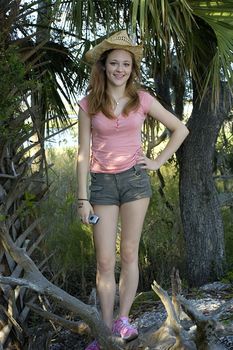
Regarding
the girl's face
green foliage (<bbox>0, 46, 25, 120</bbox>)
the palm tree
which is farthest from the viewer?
the palm tree

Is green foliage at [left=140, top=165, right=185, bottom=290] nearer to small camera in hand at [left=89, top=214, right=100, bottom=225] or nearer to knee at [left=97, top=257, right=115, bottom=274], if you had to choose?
knee at [left=97, top=257, right=115, bottom=274]

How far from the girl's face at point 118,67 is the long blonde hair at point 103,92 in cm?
5

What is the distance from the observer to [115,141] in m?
3.85

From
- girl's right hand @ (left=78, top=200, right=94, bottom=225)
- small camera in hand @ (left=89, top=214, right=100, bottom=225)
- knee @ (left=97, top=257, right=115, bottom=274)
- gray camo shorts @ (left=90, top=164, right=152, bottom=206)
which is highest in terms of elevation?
gray camo shorts @ (left=90, top=164, right=152, bottom=206)

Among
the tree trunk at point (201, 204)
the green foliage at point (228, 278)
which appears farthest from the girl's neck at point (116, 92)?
the green foliage at point (228, 278)

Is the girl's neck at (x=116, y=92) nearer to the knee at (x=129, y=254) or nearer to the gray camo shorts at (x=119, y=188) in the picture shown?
the gray camo shorts at (x=119, y=188)

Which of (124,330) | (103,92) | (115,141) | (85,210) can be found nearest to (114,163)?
(115,141)

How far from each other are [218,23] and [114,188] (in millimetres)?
2419

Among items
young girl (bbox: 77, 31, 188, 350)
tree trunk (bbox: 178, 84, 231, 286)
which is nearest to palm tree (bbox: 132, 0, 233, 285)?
tree trunk (bbox: 178, 84, 231, 286)

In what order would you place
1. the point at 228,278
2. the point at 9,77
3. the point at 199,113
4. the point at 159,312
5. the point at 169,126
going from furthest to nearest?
the point at 199,113, the point at 228,278, the point at 159,312, the point at 9,77, the point at 169,126

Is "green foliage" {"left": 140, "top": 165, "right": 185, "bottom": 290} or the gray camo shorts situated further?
"green foliage" {"left": 140, "top": 165, "right": 185, "bottom": 290}

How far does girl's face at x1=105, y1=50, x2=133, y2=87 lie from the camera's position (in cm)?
390

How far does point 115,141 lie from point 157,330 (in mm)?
1102

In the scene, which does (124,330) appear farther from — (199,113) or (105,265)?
(199,113)
